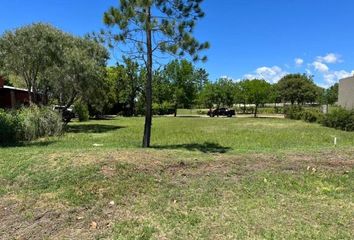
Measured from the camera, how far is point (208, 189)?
626 cm

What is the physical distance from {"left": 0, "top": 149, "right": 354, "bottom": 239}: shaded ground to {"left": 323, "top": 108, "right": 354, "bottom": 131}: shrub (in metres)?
16.1

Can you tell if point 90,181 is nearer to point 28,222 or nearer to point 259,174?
point 28,222

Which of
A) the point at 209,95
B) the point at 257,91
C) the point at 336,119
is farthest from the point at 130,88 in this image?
the point at 336,119

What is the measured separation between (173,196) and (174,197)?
0.03 metres

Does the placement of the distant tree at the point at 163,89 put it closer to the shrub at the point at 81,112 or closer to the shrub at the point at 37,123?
the shrub at the point at 81,112

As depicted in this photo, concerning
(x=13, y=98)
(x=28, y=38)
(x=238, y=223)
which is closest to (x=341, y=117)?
(x=28, y=38)

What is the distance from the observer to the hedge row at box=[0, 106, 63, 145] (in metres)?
13.1

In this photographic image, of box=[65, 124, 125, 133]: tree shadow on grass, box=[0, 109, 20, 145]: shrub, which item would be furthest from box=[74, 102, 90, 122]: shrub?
box=[0, 109, 20, 145]: shrub

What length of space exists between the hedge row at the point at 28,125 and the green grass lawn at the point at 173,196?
18.5ft

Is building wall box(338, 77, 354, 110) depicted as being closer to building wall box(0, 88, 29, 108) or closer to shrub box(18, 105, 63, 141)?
shrub box(18, 105, 63, 141)

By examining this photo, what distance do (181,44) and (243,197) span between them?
6569 millimetres

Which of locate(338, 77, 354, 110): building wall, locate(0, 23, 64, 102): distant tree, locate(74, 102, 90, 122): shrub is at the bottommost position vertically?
locate(74, 102, 90, 122): shrub

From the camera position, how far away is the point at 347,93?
34125 millimetres

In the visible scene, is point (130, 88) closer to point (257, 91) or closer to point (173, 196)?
point (257, 91)
